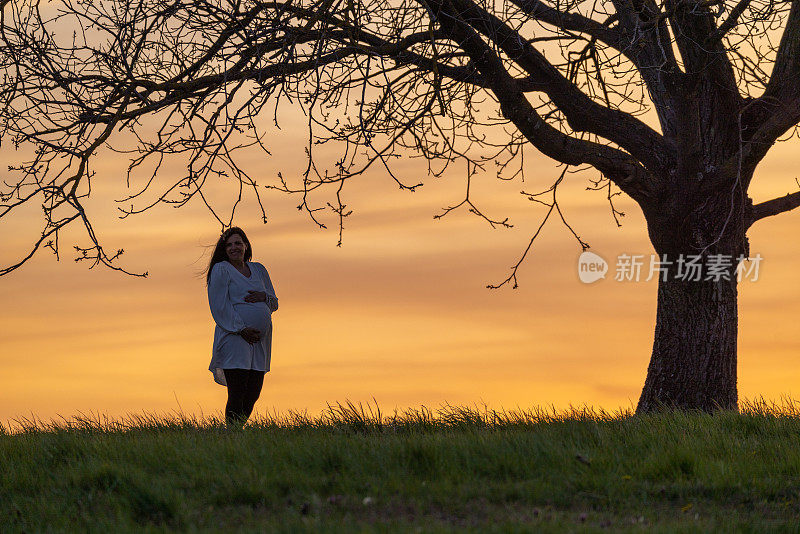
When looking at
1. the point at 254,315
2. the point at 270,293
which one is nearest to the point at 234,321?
the point at 254,315

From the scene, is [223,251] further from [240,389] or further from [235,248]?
[240,389]

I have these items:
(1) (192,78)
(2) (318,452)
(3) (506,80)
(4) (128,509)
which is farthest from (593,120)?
(4) (128,509)

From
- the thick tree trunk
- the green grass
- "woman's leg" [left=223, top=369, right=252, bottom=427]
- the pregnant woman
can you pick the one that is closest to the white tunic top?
the pregnant woman

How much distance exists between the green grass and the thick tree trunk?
5.51 feet

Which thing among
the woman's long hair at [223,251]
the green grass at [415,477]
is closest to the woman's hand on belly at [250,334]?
the woman's long hair at [223,251]

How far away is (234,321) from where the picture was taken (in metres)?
9.45

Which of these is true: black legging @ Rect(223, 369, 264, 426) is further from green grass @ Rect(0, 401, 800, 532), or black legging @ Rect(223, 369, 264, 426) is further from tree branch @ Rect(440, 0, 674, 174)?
tree branch @ Rect(440, 0, 674, 174)

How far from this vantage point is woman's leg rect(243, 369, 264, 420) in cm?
972

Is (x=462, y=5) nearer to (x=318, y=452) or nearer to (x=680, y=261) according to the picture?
(x=680, y=261)

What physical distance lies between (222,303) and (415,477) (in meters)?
4.11

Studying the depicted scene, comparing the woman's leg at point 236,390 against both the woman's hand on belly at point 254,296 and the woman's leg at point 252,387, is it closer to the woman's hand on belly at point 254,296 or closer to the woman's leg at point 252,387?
the woman's leg at point 252,387

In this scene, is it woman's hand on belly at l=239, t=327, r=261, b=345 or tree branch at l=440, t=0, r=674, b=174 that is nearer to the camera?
tree branch at l=440, t=0, r=674, b=174

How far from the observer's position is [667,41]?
33.3 feet

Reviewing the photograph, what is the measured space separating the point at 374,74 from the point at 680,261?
4.77 meters
